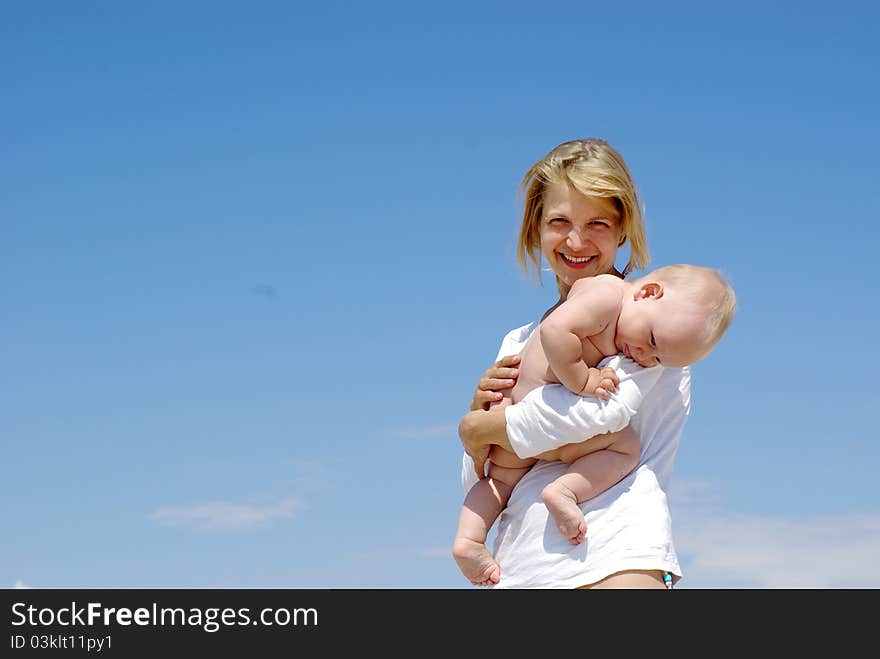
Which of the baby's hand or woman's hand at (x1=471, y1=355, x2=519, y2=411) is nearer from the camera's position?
the baby's hand

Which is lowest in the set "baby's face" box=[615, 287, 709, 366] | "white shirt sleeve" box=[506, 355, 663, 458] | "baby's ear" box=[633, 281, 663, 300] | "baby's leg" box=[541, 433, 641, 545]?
"baby's leg" box=[541, 433, 641, 545]

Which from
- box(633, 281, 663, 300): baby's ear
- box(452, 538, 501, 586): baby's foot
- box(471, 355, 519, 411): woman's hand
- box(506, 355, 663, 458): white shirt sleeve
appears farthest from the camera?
box(471, 355, 519, 411): woman's hand

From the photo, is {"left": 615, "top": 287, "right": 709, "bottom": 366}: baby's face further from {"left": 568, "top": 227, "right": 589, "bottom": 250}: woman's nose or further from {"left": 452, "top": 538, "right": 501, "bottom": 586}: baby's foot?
{"left": 452, "top": 538, "right": 501, "bottom": 586}: baby's foot

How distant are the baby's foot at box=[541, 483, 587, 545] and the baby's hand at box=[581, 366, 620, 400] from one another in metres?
0.40

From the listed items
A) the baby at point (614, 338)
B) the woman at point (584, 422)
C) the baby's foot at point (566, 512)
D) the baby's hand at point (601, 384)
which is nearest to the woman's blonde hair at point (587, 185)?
the woman at point (584, 422)

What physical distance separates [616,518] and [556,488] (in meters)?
0.28

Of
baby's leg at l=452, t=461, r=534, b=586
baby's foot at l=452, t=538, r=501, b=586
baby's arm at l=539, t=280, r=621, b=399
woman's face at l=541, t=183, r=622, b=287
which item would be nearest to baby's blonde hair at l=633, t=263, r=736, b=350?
baby's arm at l=539, t=280, r=621, b=399

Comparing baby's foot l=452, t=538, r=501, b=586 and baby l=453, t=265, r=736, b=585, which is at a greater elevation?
baby l=453, t=265, r=736, b=585

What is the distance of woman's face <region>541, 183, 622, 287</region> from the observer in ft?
14.8

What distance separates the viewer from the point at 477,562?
14.4 feet

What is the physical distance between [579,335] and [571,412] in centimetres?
33

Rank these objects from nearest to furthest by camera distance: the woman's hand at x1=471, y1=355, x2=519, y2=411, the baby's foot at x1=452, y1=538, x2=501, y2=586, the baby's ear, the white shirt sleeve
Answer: the white shirt sleeve
the baby's ear
the baby's foot at x1=452, y1=538, x2=501, y2=586
the woman's hand at x1=471, y1=355, x2=519, y2=411

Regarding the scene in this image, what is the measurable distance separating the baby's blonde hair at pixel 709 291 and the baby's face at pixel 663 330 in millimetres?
35
